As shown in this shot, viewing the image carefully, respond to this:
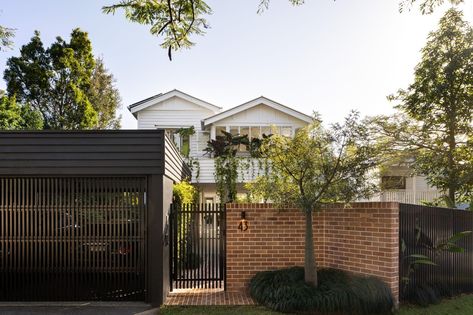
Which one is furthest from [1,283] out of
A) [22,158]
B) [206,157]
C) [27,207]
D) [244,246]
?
[206,157]

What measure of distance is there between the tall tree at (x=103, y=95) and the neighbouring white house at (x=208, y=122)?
8052 millimetres

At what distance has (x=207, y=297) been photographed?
322 inches

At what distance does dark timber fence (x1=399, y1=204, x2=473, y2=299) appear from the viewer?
24.6 ft

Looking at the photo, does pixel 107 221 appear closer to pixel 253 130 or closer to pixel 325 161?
pixel 325 161

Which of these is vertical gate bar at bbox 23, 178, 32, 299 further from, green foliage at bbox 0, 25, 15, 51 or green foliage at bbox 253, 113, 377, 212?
green foliage at bbox 253, 113, 377, 212

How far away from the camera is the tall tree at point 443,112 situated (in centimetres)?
1253

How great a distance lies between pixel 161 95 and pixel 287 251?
1435cm

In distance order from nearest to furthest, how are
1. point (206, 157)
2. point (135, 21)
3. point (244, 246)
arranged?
point (135, 21) → point (244, 246) → point (206, 157)

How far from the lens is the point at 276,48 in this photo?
7.66m

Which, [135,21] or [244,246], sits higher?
[135,21]

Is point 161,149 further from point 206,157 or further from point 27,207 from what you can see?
point 206,157

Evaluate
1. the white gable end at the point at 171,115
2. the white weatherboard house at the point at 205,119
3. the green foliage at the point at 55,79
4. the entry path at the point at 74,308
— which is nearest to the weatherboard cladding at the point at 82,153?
the entry path at the point at 74,308

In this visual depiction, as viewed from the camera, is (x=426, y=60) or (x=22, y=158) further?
(x=426, y=60)

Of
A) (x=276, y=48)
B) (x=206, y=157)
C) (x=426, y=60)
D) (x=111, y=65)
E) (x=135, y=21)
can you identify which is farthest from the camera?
(x=111, y=65)
